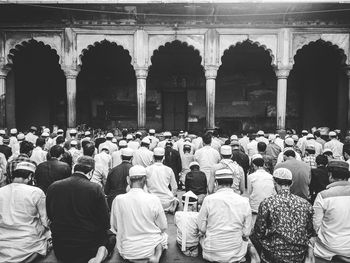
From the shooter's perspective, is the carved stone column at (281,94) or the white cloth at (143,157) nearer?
the white cloth at (143,157)

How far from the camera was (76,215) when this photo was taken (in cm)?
436

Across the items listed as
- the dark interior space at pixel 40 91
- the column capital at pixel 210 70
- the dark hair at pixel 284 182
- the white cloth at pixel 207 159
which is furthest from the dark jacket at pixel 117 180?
the dark interior space at pixel 40 91

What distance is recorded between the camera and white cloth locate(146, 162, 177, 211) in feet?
23.0

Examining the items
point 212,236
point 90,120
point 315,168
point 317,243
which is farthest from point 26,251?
point 90,120

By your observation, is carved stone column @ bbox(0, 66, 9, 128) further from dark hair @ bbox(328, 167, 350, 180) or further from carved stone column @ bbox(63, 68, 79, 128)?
dark hair @ bbox(328, 167, 350, 180)

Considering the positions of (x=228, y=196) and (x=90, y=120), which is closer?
(x=228, y=196)

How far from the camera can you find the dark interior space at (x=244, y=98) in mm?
17516

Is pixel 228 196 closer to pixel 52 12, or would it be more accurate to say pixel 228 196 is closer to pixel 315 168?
pixel 315 168

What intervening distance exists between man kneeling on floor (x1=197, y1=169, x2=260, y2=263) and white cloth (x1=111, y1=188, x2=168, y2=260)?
68cm

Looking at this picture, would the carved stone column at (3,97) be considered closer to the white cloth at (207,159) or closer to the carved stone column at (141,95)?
the carved stone column at (141,95)

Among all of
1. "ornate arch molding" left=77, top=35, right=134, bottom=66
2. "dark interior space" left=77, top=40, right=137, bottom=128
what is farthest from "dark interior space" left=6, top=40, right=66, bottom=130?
"ornate arch molding" left=77, top=35, right=134, bottom=66

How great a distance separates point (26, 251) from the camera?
14.9ft

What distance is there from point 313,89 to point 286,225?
14.5m

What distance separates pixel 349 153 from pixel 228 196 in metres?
4.43
